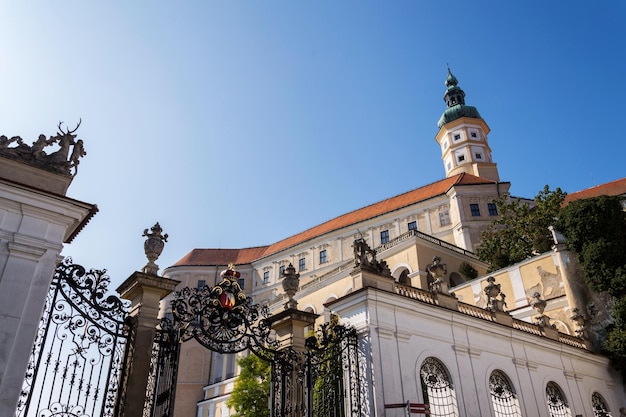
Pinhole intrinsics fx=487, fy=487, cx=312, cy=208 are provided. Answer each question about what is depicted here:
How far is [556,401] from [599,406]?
338 cm

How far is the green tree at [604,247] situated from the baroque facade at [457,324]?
0.66 metres

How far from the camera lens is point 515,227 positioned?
3628cm

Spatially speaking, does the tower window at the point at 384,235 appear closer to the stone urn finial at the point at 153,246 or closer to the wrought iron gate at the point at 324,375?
the wrought iron gate at the point at 324,375

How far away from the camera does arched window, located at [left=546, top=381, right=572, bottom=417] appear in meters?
→ 17.2

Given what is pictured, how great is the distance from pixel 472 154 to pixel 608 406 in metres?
46.7

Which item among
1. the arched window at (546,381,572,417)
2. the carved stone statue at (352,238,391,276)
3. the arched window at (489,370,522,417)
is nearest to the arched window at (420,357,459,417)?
the arched window at (489,370,522,417)

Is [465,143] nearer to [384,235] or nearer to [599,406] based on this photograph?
[384,235]

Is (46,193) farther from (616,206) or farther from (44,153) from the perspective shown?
(616,206)

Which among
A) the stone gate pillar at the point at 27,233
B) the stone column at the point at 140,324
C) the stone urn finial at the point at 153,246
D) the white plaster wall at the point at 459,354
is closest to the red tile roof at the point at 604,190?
the white plaster wall at the point at 459,354

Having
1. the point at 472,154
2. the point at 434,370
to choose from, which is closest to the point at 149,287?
the point at 434,370

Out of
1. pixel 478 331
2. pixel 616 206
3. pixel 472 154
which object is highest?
pixel 472 154

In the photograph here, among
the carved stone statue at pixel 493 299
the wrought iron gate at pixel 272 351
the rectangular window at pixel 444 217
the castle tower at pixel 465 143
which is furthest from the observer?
the castle tower at pixel 465 143

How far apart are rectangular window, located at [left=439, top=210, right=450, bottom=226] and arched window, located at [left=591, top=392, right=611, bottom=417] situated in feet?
101

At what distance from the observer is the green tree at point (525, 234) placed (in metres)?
34.4
